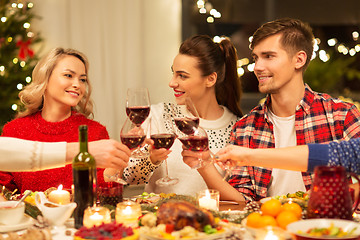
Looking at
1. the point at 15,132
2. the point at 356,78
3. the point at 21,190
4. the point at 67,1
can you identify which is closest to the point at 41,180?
the point at 21,190

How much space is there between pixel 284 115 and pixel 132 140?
1.20 metres

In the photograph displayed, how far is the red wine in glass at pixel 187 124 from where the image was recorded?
1802mm

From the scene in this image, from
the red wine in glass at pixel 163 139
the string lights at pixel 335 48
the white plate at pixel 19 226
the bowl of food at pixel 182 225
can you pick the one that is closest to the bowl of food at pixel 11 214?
the white plate at pixel 19 226

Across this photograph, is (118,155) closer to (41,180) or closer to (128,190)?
(41,180)

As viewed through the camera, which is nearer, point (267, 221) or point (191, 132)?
point (267, 221)

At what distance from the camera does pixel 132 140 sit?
1713 mm

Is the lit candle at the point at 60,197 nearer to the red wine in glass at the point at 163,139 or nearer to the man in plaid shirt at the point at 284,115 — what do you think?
the red wine in glass at the point at 163,139

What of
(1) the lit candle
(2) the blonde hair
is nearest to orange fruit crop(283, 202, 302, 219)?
(1) the lit candle

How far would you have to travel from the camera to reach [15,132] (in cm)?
281

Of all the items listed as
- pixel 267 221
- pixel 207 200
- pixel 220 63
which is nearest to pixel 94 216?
pixel 207 200

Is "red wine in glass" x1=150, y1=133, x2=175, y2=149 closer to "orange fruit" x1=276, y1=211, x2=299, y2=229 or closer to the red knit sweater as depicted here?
"orange fruit" x1=276, y1=211, x2=299, y2=229

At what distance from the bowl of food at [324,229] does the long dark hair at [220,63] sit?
5.41ft

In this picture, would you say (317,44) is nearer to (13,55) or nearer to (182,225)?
(13,55)

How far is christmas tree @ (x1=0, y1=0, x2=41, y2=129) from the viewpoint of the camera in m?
4.05
